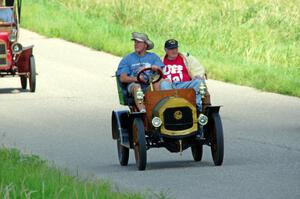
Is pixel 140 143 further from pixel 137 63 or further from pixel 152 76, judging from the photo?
pixel 137 63

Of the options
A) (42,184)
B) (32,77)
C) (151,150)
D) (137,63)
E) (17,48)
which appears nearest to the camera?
(42,184)

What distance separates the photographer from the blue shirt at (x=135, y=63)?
14.2m

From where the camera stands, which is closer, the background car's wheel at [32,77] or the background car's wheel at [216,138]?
the background car's wheel at [216,138]

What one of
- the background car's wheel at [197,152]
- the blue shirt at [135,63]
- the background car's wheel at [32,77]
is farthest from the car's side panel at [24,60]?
the background car's wheel at [197,152]

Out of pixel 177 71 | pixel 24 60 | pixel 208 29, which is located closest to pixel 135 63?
pixel 177 71

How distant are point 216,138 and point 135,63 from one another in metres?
1.49

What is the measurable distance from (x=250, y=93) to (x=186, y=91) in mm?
9518

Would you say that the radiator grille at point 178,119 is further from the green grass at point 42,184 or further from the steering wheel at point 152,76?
the green grass at point 42,184

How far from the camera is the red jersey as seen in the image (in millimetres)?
14242

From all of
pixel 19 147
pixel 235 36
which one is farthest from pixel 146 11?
pixel 19 147

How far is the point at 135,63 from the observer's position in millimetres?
14266

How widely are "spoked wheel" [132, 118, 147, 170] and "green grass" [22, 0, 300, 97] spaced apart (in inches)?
373

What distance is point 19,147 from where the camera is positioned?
1579cm

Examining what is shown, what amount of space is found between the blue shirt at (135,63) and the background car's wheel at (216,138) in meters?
1.01
